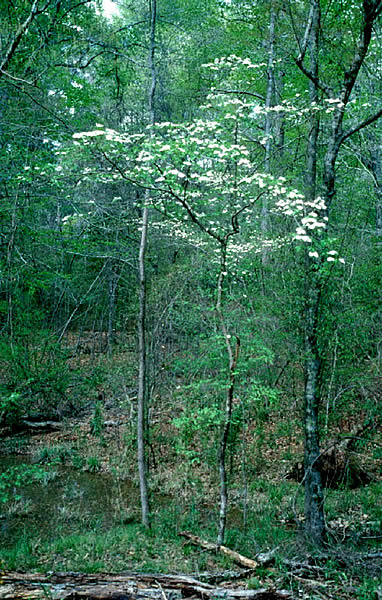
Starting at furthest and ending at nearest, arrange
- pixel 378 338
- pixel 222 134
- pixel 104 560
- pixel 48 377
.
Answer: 1. pixel 48 377
2. pixel 378 338
3. pixel 222 134
4. pixel 104 560

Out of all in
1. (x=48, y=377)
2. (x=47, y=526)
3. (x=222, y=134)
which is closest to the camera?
(x=222, y=134)

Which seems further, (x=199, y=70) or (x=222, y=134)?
(x=199, y=70)

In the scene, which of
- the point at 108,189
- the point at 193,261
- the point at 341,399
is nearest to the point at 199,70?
the point at 108,189

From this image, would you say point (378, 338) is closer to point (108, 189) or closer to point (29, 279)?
point (29, 279)

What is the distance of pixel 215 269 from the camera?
10.0 m

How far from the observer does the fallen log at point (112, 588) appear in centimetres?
337

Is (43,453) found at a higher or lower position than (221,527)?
lower

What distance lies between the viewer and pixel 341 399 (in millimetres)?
8352

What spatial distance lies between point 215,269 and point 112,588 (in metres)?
7.06

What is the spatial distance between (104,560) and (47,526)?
237cm

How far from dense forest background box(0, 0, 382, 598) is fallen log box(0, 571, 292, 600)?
187 centimetres

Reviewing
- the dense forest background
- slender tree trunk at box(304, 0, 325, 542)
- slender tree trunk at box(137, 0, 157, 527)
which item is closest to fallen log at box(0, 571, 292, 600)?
the dense forest background

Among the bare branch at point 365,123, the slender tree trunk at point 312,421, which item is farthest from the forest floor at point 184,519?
the bare branch at point 365,123

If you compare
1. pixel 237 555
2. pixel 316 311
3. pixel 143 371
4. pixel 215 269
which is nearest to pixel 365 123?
pixel 316 311
